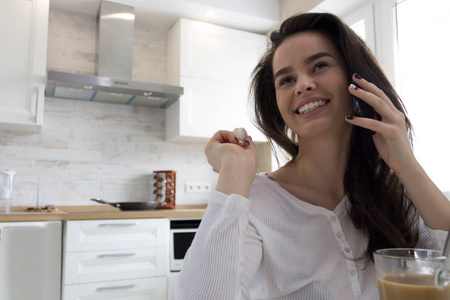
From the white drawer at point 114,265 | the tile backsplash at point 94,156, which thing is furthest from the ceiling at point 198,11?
the white drawer at point 114,265

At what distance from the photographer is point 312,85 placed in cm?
97

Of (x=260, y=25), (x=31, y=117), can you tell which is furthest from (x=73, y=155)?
(x=260, y=25)

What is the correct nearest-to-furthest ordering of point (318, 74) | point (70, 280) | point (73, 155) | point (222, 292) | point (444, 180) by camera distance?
point (222, 292)
point (318, 74)
point (444, 180)
point (70, 280)
point (73, 155)

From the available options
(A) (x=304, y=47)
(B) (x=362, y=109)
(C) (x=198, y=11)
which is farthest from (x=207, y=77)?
(B) (x=362, y=109)

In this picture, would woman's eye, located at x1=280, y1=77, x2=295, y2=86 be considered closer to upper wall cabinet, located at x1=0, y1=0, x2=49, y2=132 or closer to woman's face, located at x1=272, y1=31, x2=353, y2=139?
woman's face, located at x1=272, y1=31, x2=353, y2=139

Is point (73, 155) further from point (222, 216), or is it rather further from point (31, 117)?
point (222, 216)

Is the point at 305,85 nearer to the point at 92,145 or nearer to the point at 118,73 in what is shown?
the point at 118,73

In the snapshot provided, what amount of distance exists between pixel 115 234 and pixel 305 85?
171 cm

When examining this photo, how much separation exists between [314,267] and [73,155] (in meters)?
2.41

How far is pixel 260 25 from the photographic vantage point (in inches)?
129

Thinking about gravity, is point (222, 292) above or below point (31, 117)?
below

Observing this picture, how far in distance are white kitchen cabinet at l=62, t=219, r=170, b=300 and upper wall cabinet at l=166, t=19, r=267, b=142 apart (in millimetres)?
844

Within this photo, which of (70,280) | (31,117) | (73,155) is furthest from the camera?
(73,155)

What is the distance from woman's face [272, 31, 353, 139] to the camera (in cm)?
99
